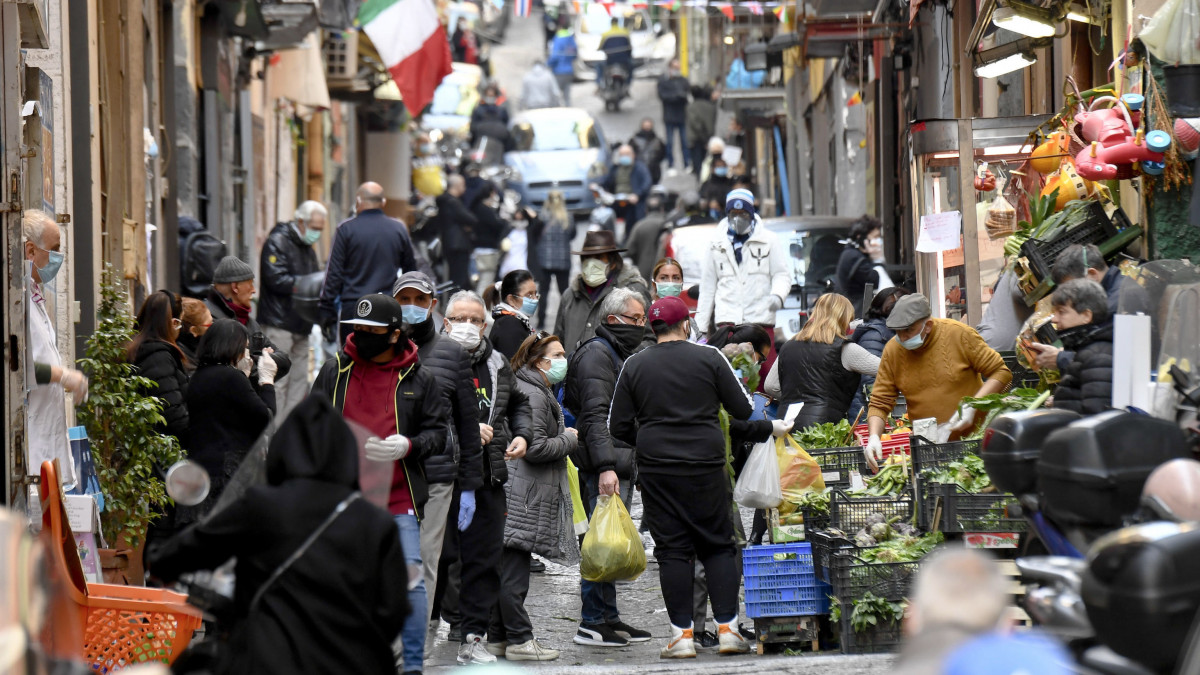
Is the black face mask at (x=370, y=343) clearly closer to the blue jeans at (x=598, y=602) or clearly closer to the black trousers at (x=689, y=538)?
the black trousers at (x=689, y=538)

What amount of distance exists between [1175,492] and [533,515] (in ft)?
17.2

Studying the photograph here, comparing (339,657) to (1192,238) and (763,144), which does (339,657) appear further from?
(763,144)

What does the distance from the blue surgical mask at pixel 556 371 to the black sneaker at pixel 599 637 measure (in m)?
1.48

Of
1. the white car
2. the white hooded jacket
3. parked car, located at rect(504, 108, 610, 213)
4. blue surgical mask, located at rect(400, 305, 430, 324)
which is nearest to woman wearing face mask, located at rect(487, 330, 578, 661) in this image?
blue surgical mask, located at rect(400, 305, 430, 324)

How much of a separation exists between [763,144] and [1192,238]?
29.3m

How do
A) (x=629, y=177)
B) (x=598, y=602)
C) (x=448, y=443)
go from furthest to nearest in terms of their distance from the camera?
1. (x=629, y=177)
2. (x=598, y=602)
3. (x=448, y=443)

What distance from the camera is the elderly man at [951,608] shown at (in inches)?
125

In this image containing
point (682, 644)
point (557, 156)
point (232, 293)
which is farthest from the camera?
point (557, 156)

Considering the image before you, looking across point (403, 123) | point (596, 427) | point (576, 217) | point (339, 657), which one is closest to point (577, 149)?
point (576, 217)

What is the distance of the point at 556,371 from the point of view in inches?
407

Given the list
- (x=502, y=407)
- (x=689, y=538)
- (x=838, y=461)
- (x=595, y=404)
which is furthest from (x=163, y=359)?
(x=838, y=461)

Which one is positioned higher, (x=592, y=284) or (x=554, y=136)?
(x=554, y=136)

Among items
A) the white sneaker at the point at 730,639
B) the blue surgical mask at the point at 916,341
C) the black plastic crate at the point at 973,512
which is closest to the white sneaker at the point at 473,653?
the white sneaker at the point at 730,639

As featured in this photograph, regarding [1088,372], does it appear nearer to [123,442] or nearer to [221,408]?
[221,408]
